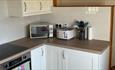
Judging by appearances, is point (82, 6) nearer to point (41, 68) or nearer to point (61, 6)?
point (61, 6)

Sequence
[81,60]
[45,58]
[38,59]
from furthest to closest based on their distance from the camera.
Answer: [45,58] < [38,59] < [81,60]

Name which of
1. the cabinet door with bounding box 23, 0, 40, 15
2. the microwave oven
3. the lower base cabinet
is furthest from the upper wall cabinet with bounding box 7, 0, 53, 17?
the lower base cabinet

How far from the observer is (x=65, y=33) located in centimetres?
269

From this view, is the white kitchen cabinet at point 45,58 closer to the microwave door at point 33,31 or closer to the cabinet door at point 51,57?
the cabinet door at point 51,57

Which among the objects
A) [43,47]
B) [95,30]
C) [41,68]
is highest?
[95,30]

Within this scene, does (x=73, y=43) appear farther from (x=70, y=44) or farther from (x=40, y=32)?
(x=40, y=32)

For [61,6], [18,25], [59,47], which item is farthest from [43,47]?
[61,6]

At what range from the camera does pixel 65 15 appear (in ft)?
9.51

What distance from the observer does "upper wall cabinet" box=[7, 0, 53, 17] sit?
241cm

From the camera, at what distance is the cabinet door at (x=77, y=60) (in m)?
2.28

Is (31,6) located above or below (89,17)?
above

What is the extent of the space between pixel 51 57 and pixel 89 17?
856mm

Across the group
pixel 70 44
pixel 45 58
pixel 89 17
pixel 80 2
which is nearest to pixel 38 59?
pixel 45 58

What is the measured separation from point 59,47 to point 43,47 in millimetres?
271
